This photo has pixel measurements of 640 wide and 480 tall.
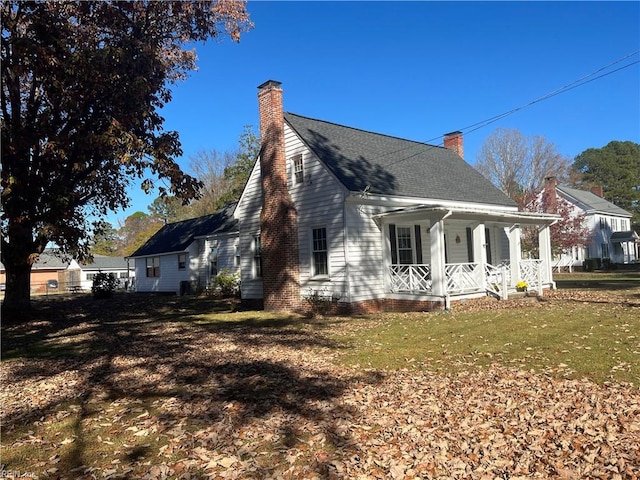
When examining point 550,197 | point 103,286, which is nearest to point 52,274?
point 103,286

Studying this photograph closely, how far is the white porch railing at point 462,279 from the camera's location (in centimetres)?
1587

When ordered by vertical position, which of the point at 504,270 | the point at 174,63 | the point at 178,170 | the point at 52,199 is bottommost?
the point at 504,270

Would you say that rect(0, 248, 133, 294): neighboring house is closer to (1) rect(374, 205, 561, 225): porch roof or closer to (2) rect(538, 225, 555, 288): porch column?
(1) rect(374, 205, 561, 225): porch roof

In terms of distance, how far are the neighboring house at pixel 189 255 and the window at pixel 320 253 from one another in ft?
32.5

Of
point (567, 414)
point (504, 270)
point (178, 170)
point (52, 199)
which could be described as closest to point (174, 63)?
point (178, 170)

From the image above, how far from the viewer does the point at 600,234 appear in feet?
150

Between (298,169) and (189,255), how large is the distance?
15.0m

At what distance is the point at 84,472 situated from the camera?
454 centimetres

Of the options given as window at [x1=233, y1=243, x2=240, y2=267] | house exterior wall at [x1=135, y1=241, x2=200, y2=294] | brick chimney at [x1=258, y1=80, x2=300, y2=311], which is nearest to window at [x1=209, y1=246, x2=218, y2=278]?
house exterior wall at [x1=135, y1=241, x2=200, y2=294]

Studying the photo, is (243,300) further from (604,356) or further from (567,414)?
(567,414)

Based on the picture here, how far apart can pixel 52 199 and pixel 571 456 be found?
12995mm

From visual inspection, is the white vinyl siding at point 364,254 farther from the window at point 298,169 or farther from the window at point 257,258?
the window at point 257,258

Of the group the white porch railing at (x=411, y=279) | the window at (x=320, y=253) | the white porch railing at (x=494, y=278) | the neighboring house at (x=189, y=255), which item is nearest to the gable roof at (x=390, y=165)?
the window at (x=320, y=253)

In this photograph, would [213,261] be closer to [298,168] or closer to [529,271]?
[298,168]
